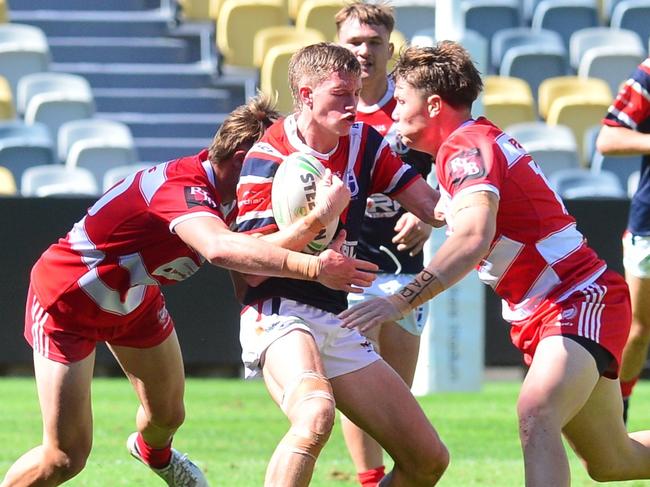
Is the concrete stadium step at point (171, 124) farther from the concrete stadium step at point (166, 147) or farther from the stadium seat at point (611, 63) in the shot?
the stadium seat at point (611, 63)

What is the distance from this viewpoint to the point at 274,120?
589 centimetres

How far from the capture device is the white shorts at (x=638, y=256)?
7812 millimetres

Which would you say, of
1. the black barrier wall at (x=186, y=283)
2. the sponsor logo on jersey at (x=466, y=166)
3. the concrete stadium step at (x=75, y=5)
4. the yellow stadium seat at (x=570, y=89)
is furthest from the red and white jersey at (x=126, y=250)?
the concrete stadium step at (x=75, y=5)

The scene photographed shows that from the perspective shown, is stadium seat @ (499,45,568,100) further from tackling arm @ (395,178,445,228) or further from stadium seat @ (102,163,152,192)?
tackling arm @ (395,178,445,228)

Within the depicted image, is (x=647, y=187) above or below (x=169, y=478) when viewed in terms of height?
above

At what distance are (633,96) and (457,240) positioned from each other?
3058mm

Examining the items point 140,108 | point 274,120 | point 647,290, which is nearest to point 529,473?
point 274,120

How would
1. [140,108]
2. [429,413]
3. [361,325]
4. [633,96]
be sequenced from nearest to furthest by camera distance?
1. [361,325]
2. [633,96]
3. [429,413]
4. [140,108]

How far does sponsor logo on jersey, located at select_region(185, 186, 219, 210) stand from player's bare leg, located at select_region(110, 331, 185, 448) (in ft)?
3.62

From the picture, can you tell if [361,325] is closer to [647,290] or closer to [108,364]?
[647,290]

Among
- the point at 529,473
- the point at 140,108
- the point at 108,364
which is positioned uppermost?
the point at 529,473

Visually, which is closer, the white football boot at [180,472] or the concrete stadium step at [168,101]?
the white football boot at [180,472]

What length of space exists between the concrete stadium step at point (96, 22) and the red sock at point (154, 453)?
1020 centimetres

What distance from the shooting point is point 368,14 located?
726 centimetres
